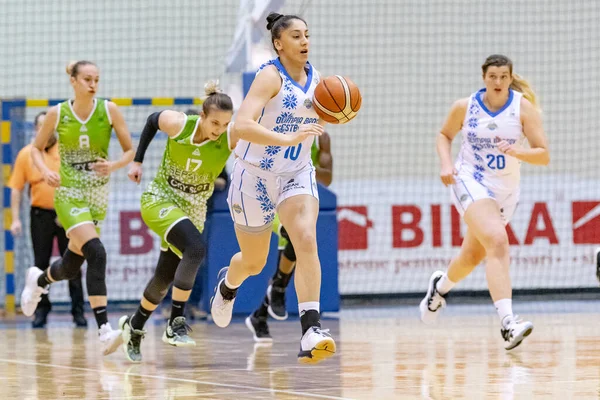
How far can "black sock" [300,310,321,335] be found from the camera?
5.42 metres

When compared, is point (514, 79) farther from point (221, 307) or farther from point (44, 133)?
point (44, 133)

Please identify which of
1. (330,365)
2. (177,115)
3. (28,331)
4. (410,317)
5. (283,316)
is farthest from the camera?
(410,317)

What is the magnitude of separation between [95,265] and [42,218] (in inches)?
109

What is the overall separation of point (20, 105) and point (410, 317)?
4.44m

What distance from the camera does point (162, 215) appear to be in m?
6.96

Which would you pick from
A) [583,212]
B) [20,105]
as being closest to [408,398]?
[20,105]

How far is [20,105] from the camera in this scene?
36.4 ft

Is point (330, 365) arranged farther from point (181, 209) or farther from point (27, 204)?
point (27, 204)

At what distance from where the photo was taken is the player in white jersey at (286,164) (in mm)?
5375

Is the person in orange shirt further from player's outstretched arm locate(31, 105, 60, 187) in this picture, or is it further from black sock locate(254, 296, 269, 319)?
black sock locate(254, 296, 269, 319)

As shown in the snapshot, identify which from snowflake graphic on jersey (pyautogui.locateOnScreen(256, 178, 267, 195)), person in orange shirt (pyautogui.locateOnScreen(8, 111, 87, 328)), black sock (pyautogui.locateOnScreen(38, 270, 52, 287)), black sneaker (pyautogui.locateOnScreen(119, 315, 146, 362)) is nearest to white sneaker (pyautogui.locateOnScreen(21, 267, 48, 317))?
black sock (pyautogui.locateOnScreen(38, 270, 52, 287))

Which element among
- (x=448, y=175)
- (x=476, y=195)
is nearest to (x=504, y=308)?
(x=476, y=195)

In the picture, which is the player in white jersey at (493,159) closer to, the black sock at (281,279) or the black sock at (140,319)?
the black sock at (281,279)

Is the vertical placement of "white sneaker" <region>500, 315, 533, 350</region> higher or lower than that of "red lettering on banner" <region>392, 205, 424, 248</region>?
lower
